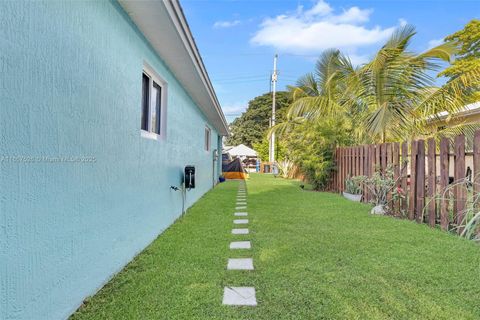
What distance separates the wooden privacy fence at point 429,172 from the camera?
14.1 feet

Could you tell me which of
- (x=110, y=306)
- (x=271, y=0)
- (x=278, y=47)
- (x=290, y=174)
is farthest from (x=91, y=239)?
(x=278, y=47)

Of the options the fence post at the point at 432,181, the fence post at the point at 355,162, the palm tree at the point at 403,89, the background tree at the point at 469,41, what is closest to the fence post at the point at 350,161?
the fence post at the point at 355,162

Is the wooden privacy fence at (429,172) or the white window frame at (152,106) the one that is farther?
the wooden privacy fence at (429,172)


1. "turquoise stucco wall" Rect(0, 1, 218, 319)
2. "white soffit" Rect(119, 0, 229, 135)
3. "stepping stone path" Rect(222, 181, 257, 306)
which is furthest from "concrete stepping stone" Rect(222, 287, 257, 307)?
"white soffit" Rect(119, 0, 229, 135)

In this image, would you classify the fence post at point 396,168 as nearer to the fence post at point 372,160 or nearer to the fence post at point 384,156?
the fence post at point 384,156

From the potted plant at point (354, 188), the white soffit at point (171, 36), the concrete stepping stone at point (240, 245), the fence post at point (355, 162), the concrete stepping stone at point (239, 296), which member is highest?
the white soffit at point (171, 36)

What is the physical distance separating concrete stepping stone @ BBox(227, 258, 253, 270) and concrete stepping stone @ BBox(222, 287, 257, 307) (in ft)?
1.47

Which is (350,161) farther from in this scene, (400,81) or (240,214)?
(240,214)

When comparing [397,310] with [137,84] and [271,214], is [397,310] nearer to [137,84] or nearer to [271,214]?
[137,84]

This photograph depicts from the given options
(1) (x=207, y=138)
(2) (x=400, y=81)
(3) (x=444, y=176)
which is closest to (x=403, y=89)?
(2) (x=400, y=81)

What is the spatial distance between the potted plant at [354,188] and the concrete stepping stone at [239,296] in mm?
Result: 6026

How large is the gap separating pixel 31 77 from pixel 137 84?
1.88 metres

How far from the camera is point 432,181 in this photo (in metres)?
4.93

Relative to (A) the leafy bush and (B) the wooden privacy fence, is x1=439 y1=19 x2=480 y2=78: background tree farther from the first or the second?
(B) the wooden privacy fence
